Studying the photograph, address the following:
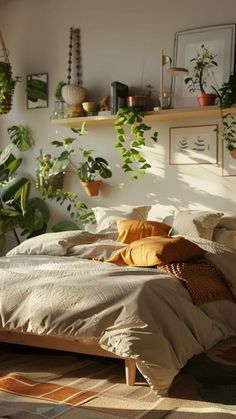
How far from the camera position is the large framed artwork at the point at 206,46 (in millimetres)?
4516

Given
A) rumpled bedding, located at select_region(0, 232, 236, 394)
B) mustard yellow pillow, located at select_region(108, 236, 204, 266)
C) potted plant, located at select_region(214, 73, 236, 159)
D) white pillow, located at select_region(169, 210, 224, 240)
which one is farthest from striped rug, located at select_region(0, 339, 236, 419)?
potted plant, located at select_region(214, 73, 236, 159)

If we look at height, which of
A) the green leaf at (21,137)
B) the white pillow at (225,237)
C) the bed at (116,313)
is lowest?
the bed at (116,313)

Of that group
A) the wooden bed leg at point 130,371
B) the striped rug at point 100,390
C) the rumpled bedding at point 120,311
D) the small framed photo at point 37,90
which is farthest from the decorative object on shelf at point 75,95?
the wooden bed leg at point 130,371

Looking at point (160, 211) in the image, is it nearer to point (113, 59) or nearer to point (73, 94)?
point (73, 94)

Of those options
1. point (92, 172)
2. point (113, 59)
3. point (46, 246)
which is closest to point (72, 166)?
point (92, 172)

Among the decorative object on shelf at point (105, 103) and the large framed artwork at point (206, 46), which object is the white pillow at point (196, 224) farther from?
the decorative object on shelf at point (105, 103)

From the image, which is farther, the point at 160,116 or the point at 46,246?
the point at 160,116

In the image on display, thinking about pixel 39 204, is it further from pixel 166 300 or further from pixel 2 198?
pixel 166 300

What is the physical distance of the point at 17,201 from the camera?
5.15 metres

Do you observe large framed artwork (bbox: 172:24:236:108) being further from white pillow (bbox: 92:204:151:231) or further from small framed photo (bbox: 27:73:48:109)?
small framed photo (bbox: 27:73:48:109)

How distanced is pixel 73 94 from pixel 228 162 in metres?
1.56

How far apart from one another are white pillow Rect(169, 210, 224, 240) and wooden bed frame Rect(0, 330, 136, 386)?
1.41 meters

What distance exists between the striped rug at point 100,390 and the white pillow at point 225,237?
101 cm

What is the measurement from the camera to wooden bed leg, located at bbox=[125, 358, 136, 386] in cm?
272
